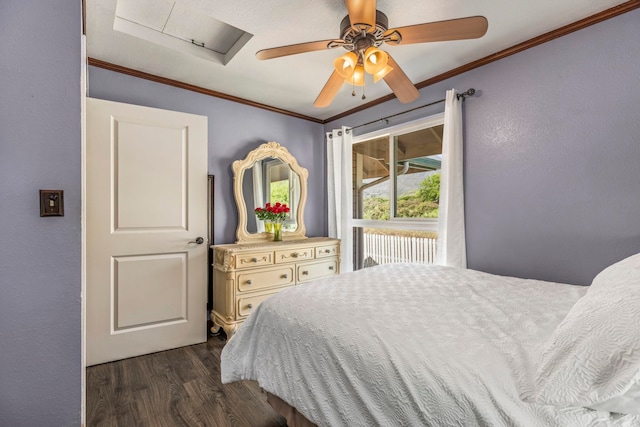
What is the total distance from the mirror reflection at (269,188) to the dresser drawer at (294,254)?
474 millimetres

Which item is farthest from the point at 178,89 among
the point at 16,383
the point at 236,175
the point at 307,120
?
the point at 16,383

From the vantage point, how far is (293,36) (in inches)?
84.1

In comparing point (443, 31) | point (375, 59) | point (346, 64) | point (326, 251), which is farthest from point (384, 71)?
point (326, 251)

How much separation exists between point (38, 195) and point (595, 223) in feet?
9.53

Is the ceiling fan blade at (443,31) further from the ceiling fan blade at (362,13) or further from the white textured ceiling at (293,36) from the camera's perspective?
the white textured ceiling at (293,36)

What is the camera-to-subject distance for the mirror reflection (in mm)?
3307

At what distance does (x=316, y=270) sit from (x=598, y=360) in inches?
106

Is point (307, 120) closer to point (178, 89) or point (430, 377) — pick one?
point (178, 89)

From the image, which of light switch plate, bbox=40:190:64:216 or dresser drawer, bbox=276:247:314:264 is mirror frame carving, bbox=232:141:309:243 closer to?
dresser drawer, bbox=276:247:314:264

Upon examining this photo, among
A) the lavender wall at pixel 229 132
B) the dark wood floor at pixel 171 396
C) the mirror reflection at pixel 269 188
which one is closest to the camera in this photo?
the dark wood floor at pixel 171 396

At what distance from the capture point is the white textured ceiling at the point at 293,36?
1.84 meters

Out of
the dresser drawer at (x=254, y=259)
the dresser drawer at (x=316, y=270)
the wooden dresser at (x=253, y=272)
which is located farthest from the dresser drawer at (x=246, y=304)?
the dresser drawer at (x=316, y=270)

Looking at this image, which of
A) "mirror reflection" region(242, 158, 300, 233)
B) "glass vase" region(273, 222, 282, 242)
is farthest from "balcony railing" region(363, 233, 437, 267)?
"glass vase" region(273, 222, 282, 242)

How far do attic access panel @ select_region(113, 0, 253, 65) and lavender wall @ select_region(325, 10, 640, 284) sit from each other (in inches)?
75.7
